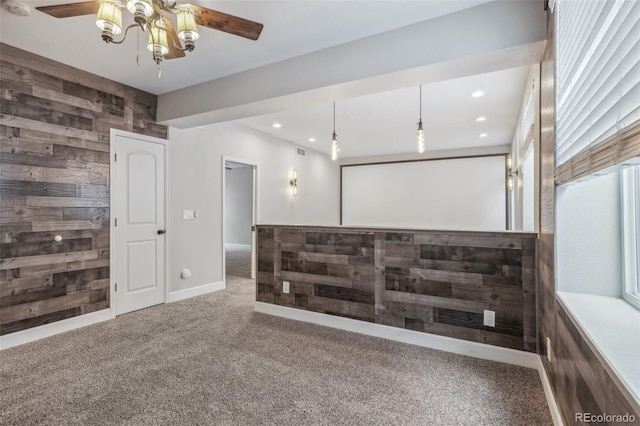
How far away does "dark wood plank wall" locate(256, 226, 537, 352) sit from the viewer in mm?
2531

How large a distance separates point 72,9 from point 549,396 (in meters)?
3.81

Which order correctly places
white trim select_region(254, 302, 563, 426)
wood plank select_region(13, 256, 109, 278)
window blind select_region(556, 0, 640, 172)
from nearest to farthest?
window blind select_region(556, 0, 640, 172)
white trim select_region(254, 302, 563, 426)
wood plank select_region(13, 256, 109, 278)

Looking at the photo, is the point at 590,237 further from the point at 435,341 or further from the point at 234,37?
the point at 234,37

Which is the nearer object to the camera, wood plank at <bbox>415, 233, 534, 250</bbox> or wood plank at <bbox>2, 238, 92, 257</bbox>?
wood plank at <bbox>415, 233, 534, 250</bbox>

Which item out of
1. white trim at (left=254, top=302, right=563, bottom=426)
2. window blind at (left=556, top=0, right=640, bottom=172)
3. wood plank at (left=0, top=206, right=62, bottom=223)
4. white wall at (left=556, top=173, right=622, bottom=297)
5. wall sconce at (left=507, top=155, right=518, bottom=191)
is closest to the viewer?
window blind at (left=556, top=0, right=640, bottom=172)

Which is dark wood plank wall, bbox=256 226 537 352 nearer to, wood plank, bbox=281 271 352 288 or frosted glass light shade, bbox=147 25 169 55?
wood plank, bbox=281 271 352 288

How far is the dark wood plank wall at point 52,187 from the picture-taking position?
9.42 feet

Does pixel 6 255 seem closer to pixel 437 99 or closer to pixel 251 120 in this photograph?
pixel 251 120

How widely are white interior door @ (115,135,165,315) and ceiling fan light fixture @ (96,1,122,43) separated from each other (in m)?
2.20

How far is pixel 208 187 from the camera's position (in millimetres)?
4781

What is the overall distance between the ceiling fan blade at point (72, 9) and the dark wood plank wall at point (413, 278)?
2.50 metres

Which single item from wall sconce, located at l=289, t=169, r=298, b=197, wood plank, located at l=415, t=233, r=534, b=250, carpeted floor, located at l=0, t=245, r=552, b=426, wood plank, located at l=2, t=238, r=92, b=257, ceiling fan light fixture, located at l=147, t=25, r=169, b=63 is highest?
ceiling fan light fixture, located at l=147, t=25, r=169, b=63

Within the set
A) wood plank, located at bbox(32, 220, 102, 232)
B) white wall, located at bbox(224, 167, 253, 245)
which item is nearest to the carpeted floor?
wood plank, located at bbox(32, 220, 102, 232)

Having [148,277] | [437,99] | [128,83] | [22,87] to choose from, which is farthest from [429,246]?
[22,87]
